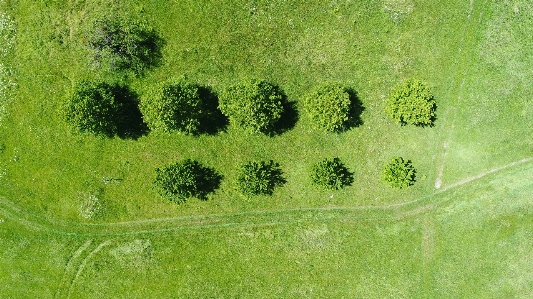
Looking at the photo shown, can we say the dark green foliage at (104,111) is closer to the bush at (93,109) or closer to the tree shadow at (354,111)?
the bush at (93,109)

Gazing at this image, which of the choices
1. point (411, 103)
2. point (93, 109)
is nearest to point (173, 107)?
point (93, 109)

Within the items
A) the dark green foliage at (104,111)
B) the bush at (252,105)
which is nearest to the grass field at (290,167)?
the dark green foliage at (104,111)

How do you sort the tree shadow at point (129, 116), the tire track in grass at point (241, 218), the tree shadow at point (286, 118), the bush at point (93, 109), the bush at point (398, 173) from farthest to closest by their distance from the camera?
the tree shadow at point (129, 116) < the tire track in grass at point (241, 218) < the tree shadow at point (286, 118) < the bush at point (398, 173) < the bush at point (93, 109)

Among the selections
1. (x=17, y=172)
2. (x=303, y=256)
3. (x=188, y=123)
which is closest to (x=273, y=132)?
(x=188, y=123)

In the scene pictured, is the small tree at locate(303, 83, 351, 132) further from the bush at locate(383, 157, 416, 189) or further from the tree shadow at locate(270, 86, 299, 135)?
the bush at locate(383, 157, 416, 189)

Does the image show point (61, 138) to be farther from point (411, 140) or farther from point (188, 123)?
point (411, 140)

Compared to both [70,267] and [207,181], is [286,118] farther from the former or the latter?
[70,267]

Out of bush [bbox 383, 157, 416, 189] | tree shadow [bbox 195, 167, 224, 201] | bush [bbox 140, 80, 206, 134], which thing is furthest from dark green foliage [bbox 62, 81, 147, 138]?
bush [bbox 383, 157, 416, 189]
